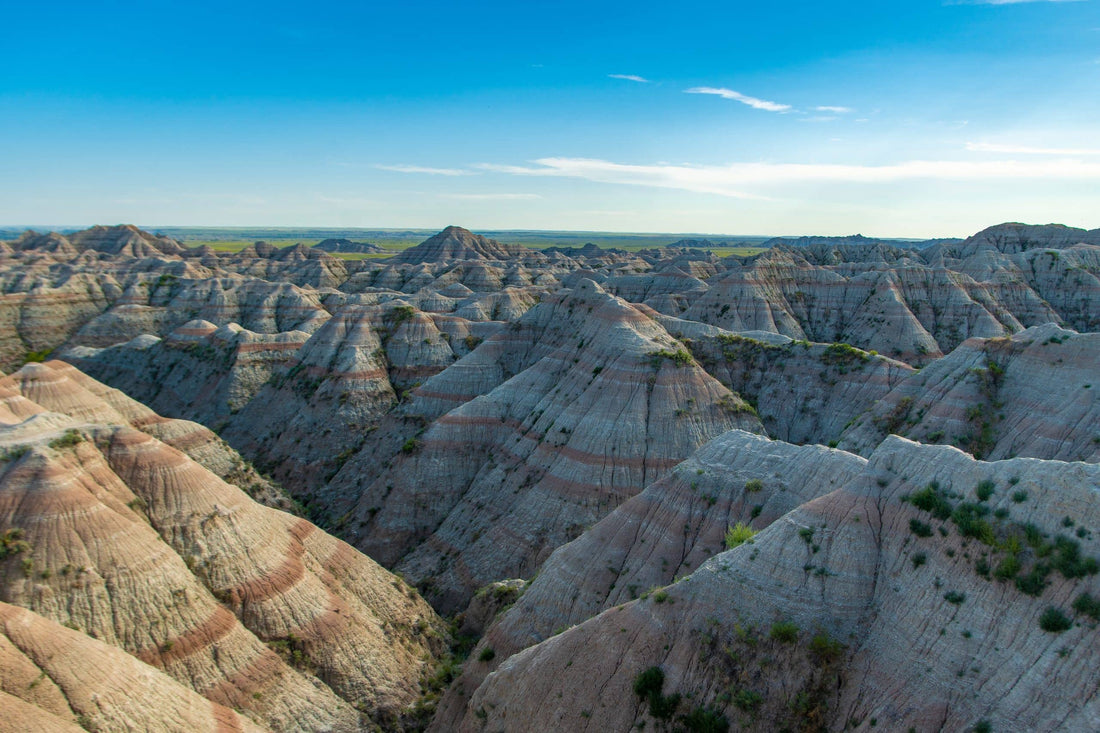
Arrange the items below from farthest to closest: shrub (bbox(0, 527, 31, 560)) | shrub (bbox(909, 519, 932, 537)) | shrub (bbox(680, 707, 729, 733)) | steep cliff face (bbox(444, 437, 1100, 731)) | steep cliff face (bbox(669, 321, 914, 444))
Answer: steep cliff face (bbox(669, 321, 914, 444)) < shrub (bbox(0, 527, 31, 560)) < shrub (bbox(909, 519, 932, 537)) < shrub (bbox(680, 707, 729, 733)) < steep cliff face (bbox(444, 437, 1100, 731))

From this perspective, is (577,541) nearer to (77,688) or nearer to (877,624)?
(877,624)

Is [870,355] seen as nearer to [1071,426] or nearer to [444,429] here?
[1071,426]

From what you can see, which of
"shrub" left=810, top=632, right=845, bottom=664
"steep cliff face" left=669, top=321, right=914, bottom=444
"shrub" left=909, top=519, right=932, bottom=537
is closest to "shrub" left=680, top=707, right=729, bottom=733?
"shrub" left=810, top=632, right=845, bottom=664

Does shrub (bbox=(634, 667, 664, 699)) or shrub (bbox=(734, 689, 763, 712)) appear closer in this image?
shrub (bbox=(734, 689, 763, 712))

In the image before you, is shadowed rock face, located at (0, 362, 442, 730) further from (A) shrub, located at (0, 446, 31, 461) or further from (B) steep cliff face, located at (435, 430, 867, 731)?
(B) steep cliff face, located at (435, 430, 867, 731)

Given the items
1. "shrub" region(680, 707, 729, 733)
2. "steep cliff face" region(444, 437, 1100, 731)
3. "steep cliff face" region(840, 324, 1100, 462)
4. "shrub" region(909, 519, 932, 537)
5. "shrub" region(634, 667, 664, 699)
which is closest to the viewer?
"steep cliff face" region(444, 437, 1100, 731)
